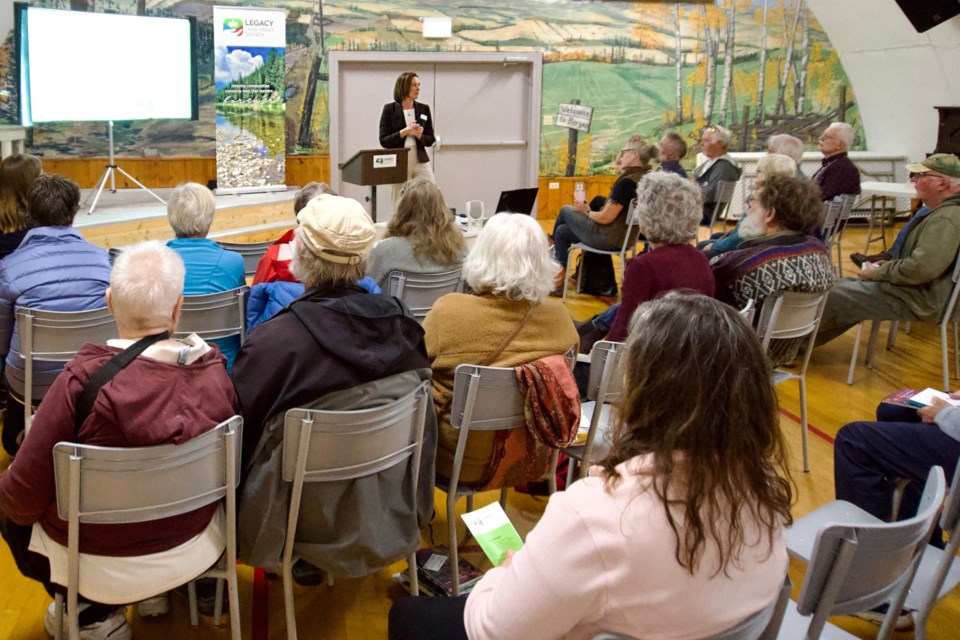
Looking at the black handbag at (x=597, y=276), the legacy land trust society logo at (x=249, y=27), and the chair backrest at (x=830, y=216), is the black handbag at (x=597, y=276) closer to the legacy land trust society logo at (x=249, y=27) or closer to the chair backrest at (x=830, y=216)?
the chair backrest at (x=830, y=216)

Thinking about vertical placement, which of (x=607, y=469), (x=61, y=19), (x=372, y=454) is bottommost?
(x=372, y=454)

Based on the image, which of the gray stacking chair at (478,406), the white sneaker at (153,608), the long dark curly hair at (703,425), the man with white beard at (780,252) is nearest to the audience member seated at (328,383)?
the gray stacking chair at (478,406)

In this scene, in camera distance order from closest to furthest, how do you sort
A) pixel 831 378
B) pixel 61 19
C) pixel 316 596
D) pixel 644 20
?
pixel 316 596
pixel 831 378
pixel 61 19
pixel 644 20

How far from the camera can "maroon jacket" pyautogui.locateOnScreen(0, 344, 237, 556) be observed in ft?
5.90

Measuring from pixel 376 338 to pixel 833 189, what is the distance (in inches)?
209

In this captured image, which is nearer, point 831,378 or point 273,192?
point 831,378

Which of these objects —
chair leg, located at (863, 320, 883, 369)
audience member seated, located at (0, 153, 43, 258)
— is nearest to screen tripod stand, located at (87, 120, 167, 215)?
audience member seated, located at (0, 153, 43, 258)

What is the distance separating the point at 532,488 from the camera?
3.34m

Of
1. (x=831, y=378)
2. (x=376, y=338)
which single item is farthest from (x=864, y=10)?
(x=376, y=338)

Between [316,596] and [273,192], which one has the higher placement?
[273,192]

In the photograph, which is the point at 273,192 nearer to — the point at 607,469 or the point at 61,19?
the point at 61,19

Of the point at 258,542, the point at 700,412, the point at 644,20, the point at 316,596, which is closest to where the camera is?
the point at 700,412

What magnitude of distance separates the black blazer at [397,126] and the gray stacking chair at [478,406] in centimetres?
475

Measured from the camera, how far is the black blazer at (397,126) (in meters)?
6.87
